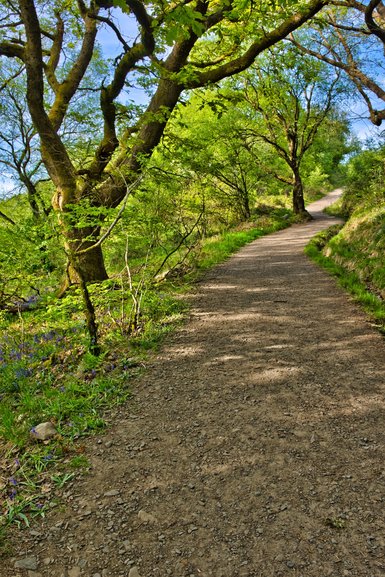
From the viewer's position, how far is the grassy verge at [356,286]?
5508mm

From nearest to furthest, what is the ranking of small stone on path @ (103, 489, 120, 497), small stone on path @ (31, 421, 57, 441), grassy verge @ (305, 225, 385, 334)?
1. small stone on path @ (103, 489, 120, 497)
2. small stone on path @ (31, 421, 57, 441)
3. grassy verge @ (305, 225, 385, 334)

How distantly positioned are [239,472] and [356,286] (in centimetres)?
496

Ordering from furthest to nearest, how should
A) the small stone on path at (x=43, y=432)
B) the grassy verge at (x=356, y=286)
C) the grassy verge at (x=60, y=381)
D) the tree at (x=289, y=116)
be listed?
the tree at (x=289, y=116), the grassy verge at (x=356, y=286), the small stone on path at (x=43, y=432), the grassy verge at (x=60, y=381)

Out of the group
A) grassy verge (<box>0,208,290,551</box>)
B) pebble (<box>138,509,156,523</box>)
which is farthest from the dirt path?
grassy verge (<box>0,208,290,551</box>)

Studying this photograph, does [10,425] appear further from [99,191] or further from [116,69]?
[116,69]

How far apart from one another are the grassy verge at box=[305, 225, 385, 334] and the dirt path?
0.55 metres

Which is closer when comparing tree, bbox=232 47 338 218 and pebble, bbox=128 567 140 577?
pebble, bbox=128 567 140 577

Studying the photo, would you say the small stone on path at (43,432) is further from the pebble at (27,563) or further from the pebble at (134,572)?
the pebble at (134,572)

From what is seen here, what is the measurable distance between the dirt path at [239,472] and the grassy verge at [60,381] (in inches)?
8.3

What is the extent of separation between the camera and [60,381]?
439 cm

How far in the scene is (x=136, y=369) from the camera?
446cm

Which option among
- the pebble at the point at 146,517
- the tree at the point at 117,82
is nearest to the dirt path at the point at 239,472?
the pebble at the point at 146,517

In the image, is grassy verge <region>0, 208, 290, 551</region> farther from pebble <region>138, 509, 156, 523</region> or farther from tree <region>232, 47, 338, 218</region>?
tree <region>232, 47, 338, 218</region>

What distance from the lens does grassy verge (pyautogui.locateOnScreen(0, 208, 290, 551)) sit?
2.86 metres
